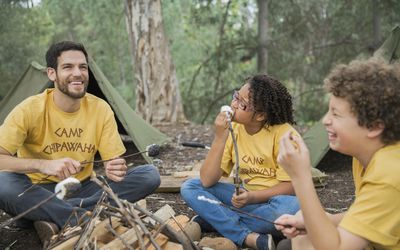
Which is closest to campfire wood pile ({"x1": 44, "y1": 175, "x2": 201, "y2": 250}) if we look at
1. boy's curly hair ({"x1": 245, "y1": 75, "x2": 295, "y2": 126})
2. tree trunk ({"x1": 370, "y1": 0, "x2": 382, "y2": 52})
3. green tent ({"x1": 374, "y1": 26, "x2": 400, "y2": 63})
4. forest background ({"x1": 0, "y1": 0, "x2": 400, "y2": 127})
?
boy's curly hair ({"x1": 245, "y1": 75, "x2": 295, "y2": 126})

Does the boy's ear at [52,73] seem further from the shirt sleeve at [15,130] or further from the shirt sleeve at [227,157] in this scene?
the shirt sleeve at [227,157]

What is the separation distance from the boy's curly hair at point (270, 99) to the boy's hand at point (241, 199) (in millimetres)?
508

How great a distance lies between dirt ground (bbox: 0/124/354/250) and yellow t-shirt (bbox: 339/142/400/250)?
2.00 m

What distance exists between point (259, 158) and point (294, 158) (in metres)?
1.16

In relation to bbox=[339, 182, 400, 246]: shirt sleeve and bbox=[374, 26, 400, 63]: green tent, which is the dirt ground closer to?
bbox=[374, 26, 400, 63]: green tent

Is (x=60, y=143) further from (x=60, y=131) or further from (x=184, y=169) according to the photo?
(x=184, y=169)

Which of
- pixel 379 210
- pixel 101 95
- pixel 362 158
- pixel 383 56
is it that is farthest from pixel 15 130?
pixel 383 56

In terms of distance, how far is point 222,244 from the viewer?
9.23 feet

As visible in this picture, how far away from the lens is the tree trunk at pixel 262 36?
11.4 m

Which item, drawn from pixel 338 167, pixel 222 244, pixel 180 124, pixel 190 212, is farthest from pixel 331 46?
pixel 222 244

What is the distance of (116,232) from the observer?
2.29 meters

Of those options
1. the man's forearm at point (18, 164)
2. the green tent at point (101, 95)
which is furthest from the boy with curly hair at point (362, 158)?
the green tent at point (101, 95)

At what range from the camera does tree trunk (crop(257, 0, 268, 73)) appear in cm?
1138

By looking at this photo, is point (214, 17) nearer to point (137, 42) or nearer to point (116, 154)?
point (137, 42)
